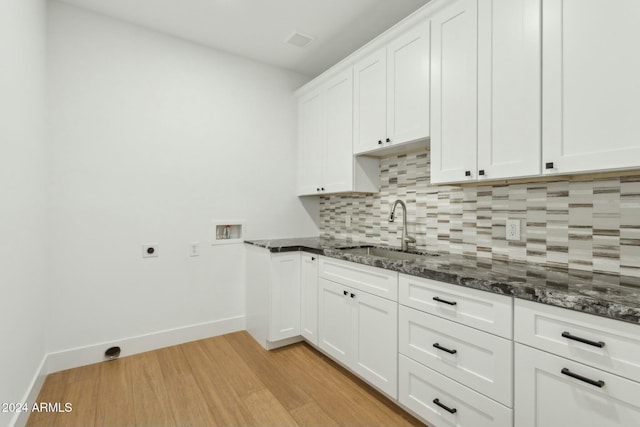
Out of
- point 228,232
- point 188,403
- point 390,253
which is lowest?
point 188,403

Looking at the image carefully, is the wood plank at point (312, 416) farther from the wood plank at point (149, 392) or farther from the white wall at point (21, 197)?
the white wall at point (21, 197)

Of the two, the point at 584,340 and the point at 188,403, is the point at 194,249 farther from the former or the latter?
the point at 584,340

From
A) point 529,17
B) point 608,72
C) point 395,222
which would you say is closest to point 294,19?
point 529,17

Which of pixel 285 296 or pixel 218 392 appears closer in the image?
pixel 218 392

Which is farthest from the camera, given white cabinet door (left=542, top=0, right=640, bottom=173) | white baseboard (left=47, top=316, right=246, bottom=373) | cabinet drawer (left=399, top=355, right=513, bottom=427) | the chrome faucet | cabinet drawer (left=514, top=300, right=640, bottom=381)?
the chrome faucet

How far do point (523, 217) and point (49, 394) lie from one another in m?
3.13

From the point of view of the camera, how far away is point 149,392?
200 cm

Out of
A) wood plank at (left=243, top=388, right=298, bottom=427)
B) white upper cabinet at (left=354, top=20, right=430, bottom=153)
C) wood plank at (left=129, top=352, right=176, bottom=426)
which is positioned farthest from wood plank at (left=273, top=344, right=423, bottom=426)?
white upper cabinet at (left=354, top=20, right=430, bottom=153)

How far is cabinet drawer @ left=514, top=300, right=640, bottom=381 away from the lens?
97cm

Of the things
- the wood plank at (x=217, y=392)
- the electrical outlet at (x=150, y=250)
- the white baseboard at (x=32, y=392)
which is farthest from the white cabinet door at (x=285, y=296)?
the white baseboard at (x=32, y=392)

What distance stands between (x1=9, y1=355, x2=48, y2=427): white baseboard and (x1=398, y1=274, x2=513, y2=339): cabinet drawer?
2.08 m

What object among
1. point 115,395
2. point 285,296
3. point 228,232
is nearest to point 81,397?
point 115,395

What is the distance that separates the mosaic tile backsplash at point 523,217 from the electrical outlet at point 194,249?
157 cm

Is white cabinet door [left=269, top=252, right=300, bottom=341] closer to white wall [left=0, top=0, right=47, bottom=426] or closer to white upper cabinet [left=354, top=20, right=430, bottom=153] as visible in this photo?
white upper cabinet [left=354, top=20, right=430, bottom=153]
